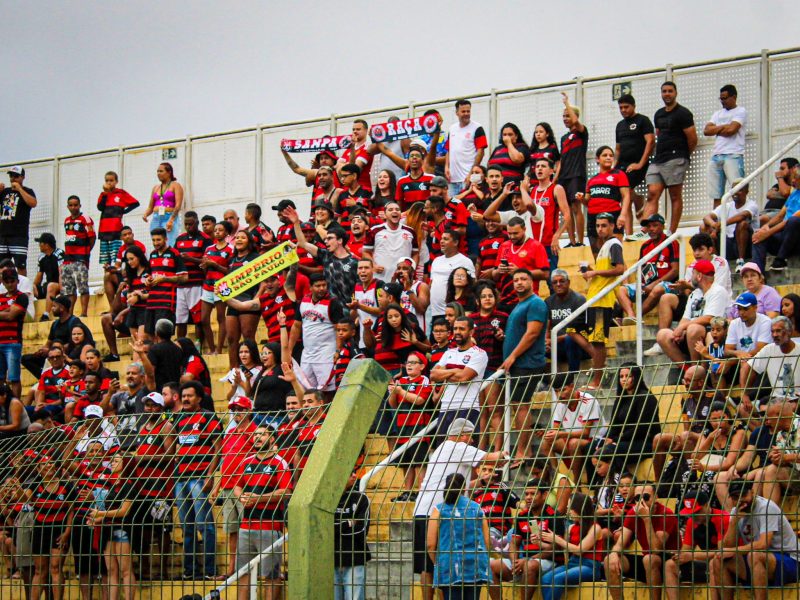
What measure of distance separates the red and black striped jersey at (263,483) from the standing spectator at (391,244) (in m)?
9.38

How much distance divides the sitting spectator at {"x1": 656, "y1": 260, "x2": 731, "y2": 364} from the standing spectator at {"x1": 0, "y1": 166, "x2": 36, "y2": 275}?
1200cm

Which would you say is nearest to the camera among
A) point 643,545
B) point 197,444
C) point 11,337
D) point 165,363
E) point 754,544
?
point 754,544

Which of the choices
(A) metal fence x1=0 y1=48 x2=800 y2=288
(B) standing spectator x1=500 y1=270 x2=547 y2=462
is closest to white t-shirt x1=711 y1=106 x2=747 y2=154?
(A) metal fence x1=0 y1=48 x2=800 y2=288

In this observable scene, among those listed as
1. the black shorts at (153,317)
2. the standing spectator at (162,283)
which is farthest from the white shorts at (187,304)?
the black shorts at (153,317)

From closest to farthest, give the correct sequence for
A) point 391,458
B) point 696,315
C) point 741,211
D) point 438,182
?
point 391,458
point 696,315
point 741,211
point 438,182

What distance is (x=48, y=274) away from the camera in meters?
21.5

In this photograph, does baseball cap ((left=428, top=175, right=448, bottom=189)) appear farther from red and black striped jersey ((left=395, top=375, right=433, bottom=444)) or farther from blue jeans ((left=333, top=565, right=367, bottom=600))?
blue jeans ((left=333, top=565, right=367, bottom=600))

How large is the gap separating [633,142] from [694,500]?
1149cm

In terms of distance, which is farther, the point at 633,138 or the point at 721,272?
the point at 633,138

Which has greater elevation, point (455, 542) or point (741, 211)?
point (741, 211)

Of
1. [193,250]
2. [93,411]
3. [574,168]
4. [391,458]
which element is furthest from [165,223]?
[391,458]

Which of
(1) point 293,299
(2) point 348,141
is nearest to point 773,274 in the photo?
(1) point 293,299

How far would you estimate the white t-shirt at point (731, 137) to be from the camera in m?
17.0

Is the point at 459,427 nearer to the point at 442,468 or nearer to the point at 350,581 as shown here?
the point at 442,468
